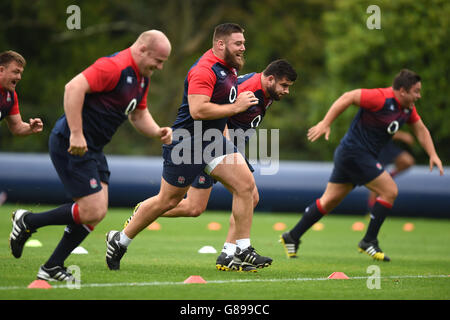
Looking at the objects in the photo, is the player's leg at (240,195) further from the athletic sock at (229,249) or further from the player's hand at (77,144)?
the player's hand at (77,144)

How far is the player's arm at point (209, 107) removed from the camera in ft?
21.9

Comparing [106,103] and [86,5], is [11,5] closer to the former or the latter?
[86,5]

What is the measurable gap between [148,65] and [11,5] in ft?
81.3

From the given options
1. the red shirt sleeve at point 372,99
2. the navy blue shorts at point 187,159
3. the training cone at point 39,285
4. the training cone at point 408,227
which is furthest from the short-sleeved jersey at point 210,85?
the training cone at point 408,227

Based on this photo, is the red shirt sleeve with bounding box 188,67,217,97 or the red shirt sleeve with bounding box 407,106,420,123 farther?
the red shirt sleeve with bounding box 407,106,420,123

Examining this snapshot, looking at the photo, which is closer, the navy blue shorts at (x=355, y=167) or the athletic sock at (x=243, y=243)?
the athletic sock at (x=243, y=243)

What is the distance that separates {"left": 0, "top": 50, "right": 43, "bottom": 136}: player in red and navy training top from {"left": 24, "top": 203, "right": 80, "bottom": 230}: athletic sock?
3.11 feet

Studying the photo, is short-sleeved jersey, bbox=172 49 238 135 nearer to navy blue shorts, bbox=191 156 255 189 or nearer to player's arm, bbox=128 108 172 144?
player's arm, bbox=128 108 172 144

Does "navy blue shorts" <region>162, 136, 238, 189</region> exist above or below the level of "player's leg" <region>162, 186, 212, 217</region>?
above

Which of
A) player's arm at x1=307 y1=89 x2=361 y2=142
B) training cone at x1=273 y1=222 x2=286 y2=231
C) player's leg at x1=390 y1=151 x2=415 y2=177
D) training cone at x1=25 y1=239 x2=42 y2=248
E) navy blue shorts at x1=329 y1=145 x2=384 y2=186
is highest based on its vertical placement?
player's arm at x1=307 y1=89 x2=361 y2=142

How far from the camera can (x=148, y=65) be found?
6.05 m

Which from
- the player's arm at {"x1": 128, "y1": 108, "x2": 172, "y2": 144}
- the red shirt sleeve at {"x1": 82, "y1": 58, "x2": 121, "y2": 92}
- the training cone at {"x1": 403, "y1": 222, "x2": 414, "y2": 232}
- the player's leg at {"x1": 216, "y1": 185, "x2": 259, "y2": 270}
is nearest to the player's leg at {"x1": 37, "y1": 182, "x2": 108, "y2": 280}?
the player's arm at {"x1": 128, "y1": 108, "x2": 172, "y2": 144}

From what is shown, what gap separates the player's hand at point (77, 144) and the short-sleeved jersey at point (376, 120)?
172 inches

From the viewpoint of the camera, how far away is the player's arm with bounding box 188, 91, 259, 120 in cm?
667
